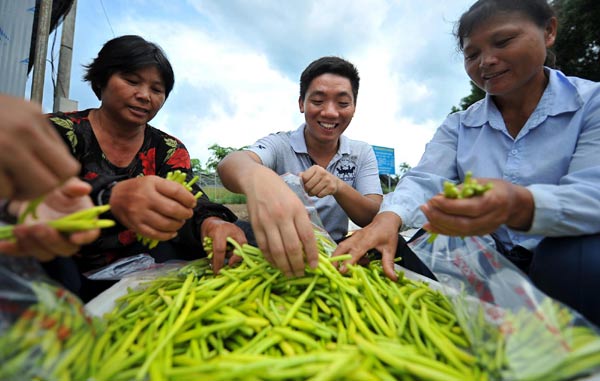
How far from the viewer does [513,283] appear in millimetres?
989

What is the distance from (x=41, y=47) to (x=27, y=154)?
4673 mm

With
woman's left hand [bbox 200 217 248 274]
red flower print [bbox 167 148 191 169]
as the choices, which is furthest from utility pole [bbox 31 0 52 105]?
woman's left hand [bbox 200 217 248 274]

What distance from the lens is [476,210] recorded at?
849 millimetres

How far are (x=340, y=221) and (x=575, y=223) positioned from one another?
1.40 m

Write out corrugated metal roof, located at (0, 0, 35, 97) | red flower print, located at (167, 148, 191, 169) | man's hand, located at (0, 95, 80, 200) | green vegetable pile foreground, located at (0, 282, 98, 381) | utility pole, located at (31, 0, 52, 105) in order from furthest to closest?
utility pole, located at (31, 0, 52, 105)
corrugated metal roof, located at (0, 0, 35, 97)
red flower print, located at (167, 148, 191, 169)
green vegetable pile foreground, located at (0, 282, 98, 381)
man's hand, located at (0, 95, 80, 200)

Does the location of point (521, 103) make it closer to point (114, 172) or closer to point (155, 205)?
point (155, 205)

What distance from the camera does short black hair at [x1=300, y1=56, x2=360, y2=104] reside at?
2.22m

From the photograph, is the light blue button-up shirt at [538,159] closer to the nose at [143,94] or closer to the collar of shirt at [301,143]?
the collar of shirt at [301,143]

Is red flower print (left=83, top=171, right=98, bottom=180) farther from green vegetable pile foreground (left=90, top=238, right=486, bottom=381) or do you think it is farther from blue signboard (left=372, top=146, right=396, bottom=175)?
blue signboard (left=372, top=146, right=396, bottom=175)

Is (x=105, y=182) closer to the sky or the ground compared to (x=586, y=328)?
closer to the sky

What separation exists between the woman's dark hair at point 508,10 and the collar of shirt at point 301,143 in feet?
3.48

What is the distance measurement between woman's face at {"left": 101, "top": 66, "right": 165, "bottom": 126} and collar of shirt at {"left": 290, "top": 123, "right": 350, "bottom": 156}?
89 centimetres

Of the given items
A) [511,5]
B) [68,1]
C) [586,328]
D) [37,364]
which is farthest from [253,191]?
[68,1]

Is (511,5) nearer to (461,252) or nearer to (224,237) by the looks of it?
(461,252)
